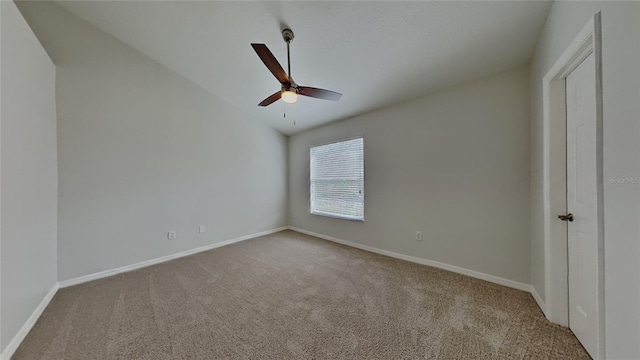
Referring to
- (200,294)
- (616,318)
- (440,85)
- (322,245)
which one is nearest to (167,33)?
(200,294)

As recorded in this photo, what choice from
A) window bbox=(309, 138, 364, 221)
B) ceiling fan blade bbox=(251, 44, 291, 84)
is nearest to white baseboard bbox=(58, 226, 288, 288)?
window bbox=(309, 138, 364, 221)

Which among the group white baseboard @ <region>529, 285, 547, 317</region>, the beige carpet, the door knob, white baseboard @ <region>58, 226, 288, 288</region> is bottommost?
the beige carpet

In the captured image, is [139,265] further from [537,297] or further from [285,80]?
[537,297]

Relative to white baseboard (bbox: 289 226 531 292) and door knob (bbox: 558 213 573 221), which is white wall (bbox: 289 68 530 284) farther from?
door knob (bbox: 558 213 573 221)

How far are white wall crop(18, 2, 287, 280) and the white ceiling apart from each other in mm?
342

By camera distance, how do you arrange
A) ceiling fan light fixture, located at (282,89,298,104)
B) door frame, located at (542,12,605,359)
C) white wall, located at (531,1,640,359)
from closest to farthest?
white wall, located at (531,1,640,359), door frame, located at (542,12,605,359), ceiling fan light fixture, located at (282,89,298,104)

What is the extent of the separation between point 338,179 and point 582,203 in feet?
9.58

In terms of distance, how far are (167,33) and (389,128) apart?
317 centimetres

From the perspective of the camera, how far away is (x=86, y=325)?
1.73 m

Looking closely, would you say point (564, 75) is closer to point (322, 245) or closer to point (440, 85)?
point (440, 85)

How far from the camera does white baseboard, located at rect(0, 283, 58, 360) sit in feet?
4.65

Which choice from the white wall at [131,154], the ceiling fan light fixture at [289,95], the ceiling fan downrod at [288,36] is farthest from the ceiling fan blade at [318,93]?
the white wall at [131,154]

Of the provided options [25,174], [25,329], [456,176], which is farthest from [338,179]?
[25,329]

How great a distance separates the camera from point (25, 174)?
5.78 ft
